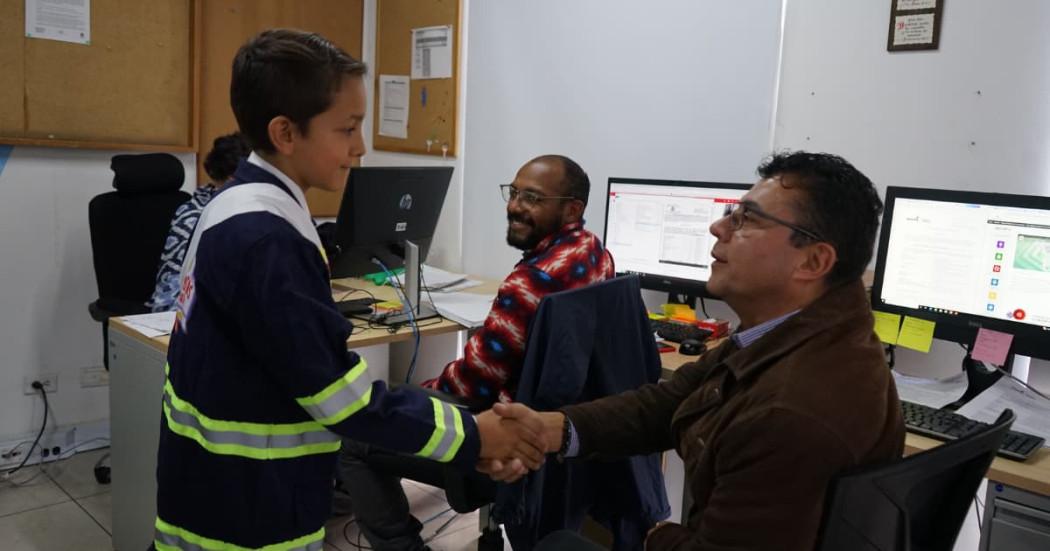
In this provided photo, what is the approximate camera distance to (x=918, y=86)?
2.44m

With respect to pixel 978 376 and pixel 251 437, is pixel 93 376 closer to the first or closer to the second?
pixel 251 437

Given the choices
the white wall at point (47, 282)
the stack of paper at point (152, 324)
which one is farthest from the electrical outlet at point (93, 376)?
the stack of paper at point (152, 324)

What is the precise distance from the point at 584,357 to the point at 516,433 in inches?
10.9

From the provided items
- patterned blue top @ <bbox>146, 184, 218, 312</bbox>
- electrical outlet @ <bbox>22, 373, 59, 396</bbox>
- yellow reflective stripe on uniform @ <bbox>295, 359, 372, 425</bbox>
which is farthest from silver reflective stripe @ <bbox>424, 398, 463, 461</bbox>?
electrical outlet @ <bbox>22, 373, 59, 396</bbox>

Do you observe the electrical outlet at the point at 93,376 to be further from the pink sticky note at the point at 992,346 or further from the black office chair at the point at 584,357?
the pink sticky note at the point at 992,346

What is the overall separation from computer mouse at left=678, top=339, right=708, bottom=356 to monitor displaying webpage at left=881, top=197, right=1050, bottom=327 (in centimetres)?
54

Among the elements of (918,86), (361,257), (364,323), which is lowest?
(364,323)

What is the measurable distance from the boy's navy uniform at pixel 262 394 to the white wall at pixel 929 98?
1.78 m

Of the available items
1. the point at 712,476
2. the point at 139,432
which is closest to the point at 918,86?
the point at 712,476

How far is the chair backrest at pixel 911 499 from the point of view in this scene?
97 centimetres

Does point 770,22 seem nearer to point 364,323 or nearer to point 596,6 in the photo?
point 596,6

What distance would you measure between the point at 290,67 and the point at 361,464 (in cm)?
145

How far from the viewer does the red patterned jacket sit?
6.75 ft

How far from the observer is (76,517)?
2.93 m
